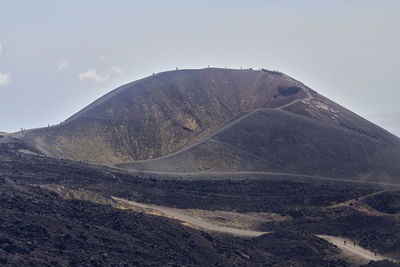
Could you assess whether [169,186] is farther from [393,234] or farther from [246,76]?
[246,76]

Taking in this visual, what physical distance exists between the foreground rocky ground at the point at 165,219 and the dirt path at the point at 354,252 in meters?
1.17

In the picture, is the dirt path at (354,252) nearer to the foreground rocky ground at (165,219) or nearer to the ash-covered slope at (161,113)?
the foreground rocky ground at (165,219)

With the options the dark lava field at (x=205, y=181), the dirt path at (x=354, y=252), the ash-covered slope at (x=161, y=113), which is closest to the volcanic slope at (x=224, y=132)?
the ash-covered slope at (x=161, y=113)

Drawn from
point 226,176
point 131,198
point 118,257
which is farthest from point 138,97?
point 118,257

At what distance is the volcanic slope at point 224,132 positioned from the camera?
4163 inches

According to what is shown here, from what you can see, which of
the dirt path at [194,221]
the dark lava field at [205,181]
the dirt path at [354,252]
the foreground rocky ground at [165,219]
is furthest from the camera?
the dirt path at [194,221]

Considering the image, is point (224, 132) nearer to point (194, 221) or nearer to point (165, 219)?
point (194, 221)

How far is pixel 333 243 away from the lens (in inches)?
2692

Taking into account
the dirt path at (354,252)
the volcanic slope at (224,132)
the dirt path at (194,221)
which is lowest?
the dirt path at (354,252)

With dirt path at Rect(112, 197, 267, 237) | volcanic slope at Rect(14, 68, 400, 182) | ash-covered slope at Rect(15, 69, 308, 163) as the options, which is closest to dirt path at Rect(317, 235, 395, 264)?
dirt path at Rect(112, 197, 267, 237)

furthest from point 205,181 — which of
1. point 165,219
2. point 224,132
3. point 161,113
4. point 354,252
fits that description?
point 161,113

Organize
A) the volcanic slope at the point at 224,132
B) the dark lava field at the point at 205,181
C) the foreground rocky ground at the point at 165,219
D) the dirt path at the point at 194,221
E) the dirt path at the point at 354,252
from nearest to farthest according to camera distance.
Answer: the foreground rocky ground at the point at 165,219
the dark lava field at the point at 205,181
the dirt path at the point at 354,252
the dirt path at the point at 194,221
the volcanic slope at the point at 224,132

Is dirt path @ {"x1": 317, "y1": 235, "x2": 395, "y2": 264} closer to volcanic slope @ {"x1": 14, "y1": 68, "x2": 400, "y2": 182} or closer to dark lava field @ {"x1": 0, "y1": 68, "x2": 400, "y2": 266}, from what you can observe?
dark lava field @ {"x1": 0, "y1": 68, "x2": 400, "y2": 266}

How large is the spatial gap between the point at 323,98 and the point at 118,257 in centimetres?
10776
